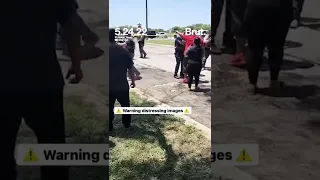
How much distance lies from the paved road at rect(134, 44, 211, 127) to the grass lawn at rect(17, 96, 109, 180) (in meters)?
0.37

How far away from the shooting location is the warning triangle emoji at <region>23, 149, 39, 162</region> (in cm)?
248

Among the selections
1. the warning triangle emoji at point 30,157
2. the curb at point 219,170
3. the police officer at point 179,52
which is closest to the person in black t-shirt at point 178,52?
the police officer at point 179,52

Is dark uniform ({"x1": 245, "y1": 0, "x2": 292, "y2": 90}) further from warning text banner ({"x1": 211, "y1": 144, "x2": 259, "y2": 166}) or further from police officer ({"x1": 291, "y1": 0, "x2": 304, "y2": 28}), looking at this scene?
warning text banner ({"x1": 211, "y1": 144, "x2": 259, "y2": 166})

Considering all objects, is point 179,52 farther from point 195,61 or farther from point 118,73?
point 118,73

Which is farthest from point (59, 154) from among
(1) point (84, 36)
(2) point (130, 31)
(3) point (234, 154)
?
(3) point (234, 154)

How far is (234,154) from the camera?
8.32ft

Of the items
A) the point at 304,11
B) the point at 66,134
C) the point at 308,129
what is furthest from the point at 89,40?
the point at 308,129

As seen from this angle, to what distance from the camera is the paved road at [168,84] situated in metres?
2.54

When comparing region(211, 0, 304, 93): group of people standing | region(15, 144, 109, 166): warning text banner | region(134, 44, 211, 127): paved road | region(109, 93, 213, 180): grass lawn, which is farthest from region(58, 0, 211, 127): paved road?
region(15, 144, 109, 166): warning text banner

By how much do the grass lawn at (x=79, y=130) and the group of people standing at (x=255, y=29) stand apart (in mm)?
885

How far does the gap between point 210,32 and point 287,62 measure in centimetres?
54

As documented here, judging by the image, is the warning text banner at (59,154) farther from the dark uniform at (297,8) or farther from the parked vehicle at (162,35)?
the dark uniform at (297,8)

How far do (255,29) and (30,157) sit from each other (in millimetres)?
1657

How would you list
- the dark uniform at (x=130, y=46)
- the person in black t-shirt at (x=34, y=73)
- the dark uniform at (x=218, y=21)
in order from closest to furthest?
the person in black t-shirt at (x=34, y=73) → the dark uniform at (x=218, y=21) → the dark uniform at (x=130, y=46)
